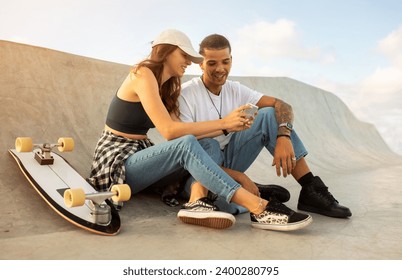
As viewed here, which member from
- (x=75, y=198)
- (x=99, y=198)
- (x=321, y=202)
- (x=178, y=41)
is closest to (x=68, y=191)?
(x=75, y=198)

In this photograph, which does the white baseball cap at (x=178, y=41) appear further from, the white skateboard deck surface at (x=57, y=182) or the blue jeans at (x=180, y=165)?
the white skateboard deck surface at (x=57, y=182)

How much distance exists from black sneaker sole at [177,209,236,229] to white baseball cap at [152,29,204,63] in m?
1.04

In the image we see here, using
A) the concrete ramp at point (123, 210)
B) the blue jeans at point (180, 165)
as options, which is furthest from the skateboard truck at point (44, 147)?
the blue jeans at point (180, 165)

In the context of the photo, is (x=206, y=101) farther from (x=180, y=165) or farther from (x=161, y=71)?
(x=180, y=165)

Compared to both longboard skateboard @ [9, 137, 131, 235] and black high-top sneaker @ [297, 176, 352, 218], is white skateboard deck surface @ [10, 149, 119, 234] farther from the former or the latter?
black high-top sneaker @ [297, 176, 352, 218]

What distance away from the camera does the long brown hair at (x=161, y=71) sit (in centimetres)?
287

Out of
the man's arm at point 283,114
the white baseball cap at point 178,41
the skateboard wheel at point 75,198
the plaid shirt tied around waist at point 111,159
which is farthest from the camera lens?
the man's arm at point 283,114

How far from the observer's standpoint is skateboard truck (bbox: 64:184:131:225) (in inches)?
95.7

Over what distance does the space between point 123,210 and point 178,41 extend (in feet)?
4.36

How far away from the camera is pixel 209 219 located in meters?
2.69

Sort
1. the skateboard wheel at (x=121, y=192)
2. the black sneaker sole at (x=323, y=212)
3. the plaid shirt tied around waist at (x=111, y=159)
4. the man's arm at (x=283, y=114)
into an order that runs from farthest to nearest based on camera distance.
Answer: the black sneaker sole at (x=323, y=212), the man's arm at (x=283, y=114), the plaid shirt tied around waist at (x=111, y=159), the skateboard wheel at (x=121, y=192)

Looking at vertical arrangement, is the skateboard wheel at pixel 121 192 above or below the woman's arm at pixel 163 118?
below

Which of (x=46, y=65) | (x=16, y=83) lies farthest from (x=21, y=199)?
(x=46, y=65)

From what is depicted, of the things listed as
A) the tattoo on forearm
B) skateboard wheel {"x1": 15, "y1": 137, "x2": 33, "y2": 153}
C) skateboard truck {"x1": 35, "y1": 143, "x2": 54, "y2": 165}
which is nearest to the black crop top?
skateboard truck {"x1": 35, "y1": 143, "x2": 54, "y2": 165}
